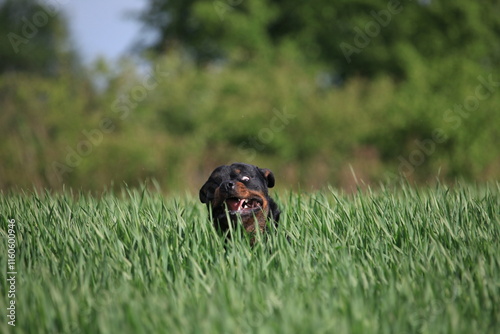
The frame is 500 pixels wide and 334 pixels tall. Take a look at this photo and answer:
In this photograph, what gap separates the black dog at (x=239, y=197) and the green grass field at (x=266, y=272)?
0.15m

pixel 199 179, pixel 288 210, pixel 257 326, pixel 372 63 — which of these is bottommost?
pixel 257 326

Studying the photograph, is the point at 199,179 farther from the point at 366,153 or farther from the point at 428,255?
the point at 428,255

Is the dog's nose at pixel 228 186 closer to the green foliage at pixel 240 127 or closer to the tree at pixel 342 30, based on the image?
the green foliage at pixel 240 127

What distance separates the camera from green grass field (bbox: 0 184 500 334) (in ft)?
8.29

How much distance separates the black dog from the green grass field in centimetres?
15

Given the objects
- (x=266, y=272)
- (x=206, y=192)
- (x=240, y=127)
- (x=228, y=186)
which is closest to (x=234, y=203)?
(x=228, y=186)

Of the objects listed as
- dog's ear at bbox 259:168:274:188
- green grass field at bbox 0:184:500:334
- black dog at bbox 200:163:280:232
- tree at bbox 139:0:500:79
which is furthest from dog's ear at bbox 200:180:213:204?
tree at bbox 139:0:500:79

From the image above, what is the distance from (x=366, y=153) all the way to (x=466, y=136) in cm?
217

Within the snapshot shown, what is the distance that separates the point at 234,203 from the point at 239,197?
10cm

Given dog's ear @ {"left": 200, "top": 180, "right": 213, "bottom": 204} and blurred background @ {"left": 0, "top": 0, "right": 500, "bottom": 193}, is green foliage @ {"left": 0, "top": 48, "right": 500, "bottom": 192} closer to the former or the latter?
blurred background @ {"left": 0, "top": 0, "right": 500, "bottom": 193}

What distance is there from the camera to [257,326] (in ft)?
8.00

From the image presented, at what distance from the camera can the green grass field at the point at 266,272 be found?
2525 millimetres

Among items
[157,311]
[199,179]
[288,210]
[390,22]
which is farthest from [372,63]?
[157,311]

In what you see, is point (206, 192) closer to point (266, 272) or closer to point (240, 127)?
point (266, 272)
